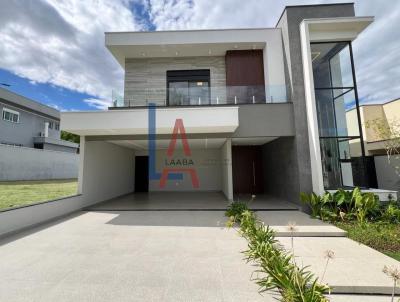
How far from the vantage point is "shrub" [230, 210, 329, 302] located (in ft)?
7.50

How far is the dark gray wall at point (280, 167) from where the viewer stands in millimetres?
7828

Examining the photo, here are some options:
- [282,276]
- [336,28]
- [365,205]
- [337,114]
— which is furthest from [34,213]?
[336,28]

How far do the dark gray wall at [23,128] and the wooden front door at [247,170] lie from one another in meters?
21.7

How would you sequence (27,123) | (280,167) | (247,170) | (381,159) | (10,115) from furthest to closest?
1. (27,123)
2. (10,115)
3. (247,170)
4. (280,167)
5. (381,159)

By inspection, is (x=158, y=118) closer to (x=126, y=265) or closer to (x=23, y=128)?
(x=126, y=265)

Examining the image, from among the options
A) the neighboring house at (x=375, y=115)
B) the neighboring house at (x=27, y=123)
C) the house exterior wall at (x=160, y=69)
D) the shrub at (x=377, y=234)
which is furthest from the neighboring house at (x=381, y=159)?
the neighboring house at (x=27, y=123)

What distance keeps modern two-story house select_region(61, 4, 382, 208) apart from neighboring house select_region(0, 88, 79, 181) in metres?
10.4

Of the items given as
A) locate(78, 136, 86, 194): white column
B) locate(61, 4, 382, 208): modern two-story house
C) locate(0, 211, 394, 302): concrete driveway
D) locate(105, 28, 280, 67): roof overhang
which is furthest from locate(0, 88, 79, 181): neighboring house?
locate(0, 211, 394, 302): concrete driveway

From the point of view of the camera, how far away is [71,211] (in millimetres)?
7195

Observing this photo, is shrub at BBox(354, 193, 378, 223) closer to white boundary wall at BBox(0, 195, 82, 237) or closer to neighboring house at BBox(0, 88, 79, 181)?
white boundary wall at BBox(0, 195, 82, 237)

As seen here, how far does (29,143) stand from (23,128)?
5.54ft

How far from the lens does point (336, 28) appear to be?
7.45 meters

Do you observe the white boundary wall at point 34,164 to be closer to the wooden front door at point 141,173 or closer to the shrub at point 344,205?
the wooden front door at point 141,173

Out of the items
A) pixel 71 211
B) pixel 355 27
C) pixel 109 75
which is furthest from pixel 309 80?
pixel 109 75
